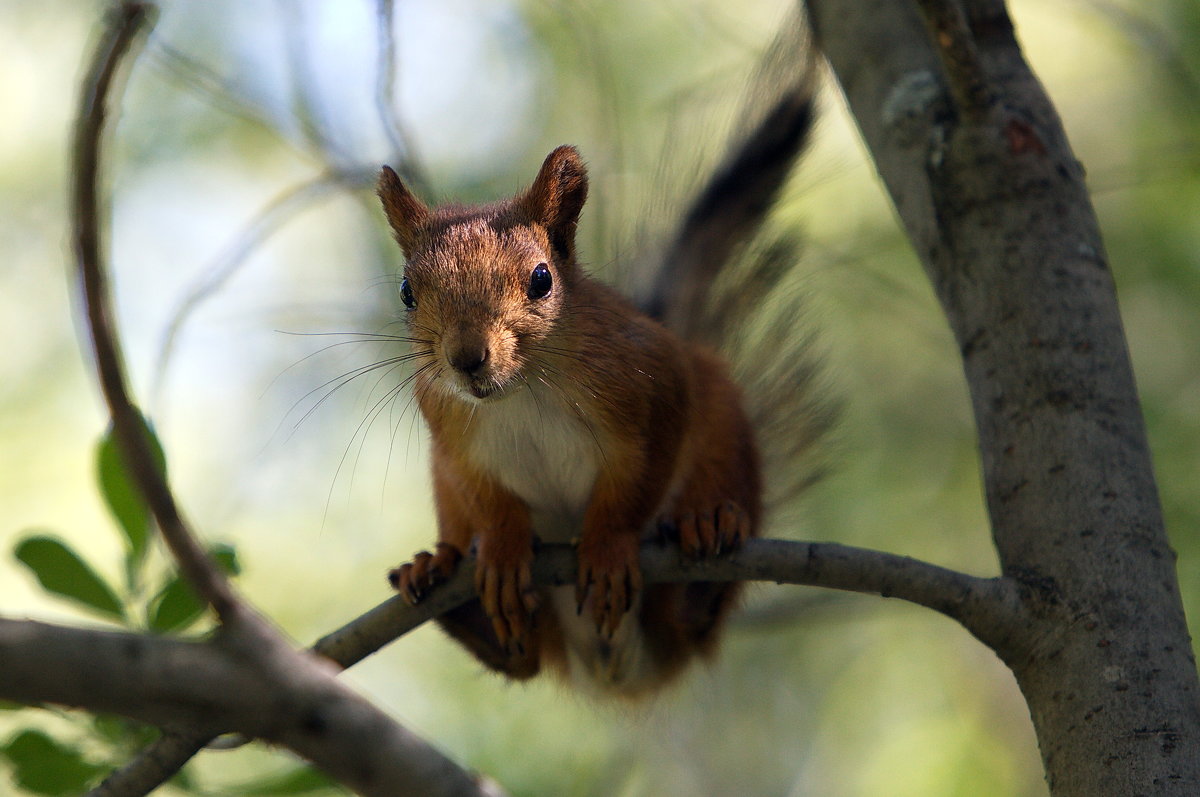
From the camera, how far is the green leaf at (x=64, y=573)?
154 centimetres

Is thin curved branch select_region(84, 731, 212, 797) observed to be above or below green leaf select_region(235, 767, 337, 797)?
above

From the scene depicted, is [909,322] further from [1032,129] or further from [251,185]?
[251,185]

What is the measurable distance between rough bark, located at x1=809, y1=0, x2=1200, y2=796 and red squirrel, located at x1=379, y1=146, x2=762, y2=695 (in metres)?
0.53

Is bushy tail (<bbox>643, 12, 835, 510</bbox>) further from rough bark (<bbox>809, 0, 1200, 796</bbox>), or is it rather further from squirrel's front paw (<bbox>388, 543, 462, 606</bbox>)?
squirrel's front paw (<bbox>388, 543, 462, 606</bbox>)

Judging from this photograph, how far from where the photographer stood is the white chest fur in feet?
7.11

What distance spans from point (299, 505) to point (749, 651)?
219cm

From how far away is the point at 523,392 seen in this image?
2148 millimetres

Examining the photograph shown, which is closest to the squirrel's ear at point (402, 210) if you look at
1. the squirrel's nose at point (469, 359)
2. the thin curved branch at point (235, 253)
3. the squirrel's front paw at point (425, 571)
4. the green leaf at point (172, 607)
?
the thin curved branch at point (235, 253)

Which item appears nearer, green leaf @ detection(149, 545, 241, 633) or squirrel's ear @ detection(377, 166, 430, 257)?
green leaf @ detection(149, 545, 241, 633)

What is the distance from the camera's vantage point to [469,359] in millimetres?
1773

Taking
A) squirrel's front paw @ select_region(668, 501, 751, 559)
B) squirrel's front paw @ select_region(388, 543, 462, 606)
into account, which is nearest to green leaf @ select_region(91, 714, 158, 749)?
squirrel's front paw @ select_region(388, 543, 462, 606)

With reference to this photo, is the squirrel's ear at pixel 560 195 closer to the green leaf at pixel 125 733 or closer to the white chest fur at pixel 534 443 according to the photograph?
the white chest fur at pixel 534 443

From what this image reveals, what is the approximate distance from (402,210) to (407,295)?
28cm

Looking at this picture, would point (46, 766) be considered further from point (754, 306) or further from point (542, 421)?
point (754, 306)
